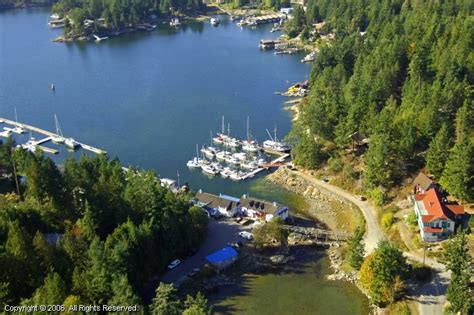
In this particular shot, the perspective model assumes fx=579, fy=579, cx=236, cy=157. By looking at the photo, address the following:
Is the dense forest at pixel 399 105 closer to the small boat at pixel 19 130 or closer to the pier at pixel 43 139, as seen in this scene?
the pier at pixel 43 139

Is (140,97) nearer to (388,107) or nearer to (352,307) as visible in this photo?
(388,107)

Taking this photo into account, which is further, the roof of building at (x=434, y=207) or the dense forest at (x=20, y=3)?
the dense forest at (x=20, y=3)

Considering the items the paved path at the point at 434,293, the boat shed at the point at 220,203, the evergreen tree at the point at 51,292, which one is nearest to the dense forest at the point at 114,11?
the boat shed at the point at 220,203

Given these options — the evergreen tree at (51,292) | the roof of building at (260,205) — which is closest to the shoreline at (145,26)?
the roof of building at (260,205)

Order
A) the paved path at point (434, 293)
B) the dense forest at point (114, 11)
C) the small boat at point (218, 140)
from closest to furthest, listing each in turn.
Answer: the paved path at point (434, 293) → the small boat at point (218, 140) → the dense forest at point (114, 11)

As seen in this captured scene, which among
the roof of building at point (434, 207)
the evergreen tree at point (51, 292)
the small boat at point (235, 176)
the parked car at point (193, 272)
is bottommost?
the small boat at point (235, 176)

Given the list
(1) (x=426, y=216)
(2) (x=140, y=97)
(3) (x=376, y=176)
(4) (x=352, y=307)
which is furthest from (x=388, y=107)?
(2) (x=140, y=97)

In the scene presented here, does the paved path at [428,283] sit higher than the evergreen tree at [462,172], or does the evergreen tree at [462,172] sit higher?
the evergreen tree at [462,172]

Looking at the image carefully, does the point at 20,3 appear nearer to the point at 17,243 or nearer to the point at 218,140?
the point at 218,140

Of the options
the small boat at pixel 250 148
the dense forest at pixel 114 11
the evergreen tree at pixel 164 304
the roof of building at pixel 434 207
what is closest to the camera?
the evergreen tree at pixel 164 304
